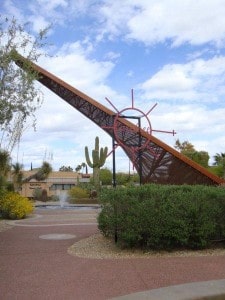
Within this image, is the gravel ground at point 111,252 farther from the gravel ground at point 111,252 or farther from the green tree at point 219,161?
the green tree at point 219,161

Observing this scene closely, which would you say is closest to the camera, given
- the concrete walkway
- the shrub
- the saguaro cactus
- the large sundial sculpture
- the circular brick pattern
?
the concrete walkway

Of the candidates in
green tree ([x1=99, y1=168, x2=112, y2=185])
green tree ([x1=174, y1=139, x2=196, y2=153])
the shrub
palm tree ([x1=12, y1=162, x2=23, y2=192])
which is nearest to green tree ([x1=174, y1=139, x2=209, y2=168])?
green tree ([x1=174, y1=139, x2=196, y2=153])

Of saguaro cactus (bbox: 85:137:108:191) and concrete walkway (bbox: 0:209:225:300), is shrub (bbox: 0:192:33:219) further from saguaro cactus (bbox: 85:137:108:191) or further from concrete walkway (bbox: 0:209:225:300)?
saguaro cactus (bbox: 85:137:108:191)

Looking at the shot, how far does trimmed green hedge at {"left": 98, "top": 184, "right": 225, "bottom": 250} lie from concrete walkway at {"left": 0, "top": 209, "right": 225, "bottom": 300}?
2.22 feet

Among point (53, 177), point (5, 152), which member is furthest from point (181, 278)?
point (53, 177)

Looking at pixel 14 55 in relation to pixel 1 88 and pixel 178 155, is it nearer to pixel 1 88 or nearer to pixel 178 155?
pixel 1 88

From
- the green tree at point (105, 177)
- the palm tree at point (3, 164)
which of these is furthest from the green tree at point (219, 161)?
the palm tree at point (3, 164)

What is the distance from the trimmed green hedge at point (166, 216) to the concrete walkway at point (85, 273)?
2.22 ft

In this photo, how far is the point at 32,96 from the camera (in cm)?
1196

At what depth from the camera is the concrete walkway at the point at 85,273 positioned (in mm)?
6863

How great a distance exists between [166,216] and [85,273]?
8.19ft

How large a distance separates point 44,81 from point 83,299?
22.4 meters

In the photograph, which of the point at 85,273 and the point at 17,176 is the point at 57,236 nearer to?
the point at 85,273

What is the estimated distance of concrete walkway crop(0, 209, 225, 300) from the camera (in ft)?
22.5
